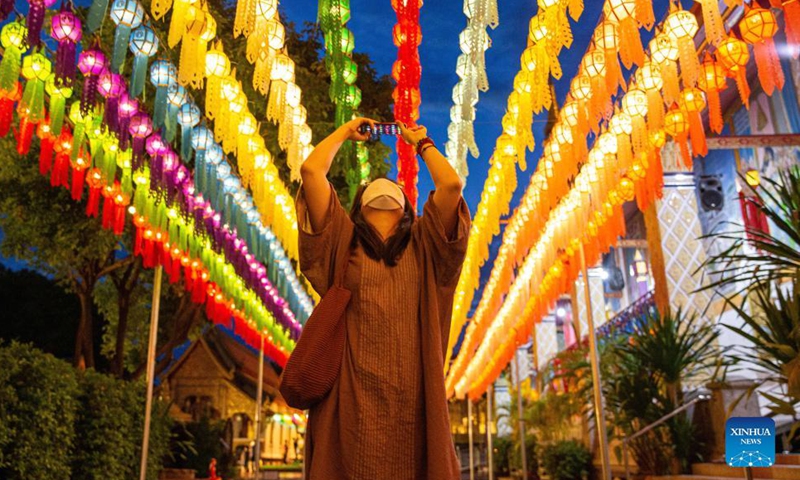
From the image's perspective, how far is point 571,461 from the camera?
13.8 metres

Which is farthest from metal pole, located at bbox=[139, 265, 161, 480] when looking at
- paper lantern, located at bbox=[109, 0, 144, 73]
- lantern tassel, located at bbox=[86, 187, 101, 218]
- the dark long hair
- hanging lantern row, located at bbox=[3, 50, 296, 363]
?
the dark long hair

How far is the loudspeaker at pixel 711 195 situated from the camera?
42.5ft

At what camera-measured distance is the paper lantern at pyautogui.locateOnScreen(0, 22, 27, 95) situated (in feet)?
16.1

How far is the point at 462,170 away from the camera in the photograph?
23.8 ft

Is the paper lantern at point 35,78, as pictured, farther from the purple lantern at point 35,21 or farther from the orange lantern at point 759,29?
the orange lantern at point 759,29

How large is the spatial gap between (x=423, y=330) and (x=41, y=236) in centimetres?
1180

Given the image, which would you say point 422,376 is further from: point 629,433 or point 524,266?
point 524,266

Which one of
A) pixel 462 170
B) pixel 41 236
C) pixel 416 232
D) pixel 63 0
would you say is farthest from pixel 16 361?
pixel 41 236

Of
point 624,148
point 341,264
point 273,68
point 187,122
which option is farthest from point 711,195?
point 341,264

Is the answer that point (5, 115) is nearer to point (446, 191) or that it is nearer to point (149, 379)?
point (149, 379)

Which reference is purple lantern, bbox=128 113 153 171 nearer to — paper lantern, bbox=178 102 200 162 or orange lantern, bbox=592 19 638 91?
paper lantern, bbox=178 102 200 162

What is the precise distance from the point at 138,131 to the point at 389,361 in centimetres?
502

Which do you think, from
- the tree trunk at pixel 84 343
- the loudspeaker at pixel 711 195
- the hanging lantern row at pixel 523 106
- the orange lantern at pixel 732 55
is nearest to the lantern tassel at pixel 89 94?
the hanging lantern row at pixel 523 106

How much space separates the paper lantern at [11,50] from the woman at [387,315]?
12.5 ft
